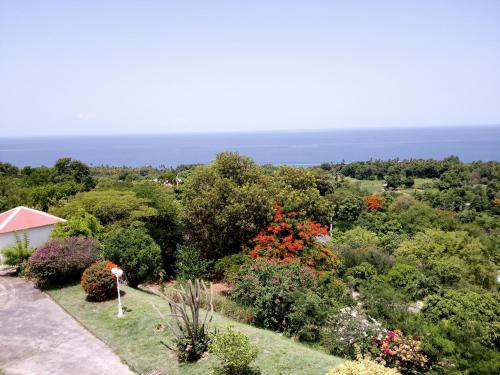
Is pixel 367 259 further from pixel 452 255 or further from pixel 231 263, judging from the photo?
pixel 231 263

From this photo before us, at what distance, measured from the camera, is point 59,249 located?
1530cm

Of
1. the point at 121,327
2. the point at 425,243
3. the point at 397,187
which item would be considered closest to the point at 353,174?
the point at 397,187

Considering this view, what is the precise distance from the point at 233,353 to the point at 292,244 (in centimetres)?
990

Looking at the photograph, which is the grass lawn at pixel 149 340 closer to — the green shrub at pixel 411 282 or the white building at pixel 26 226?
the white building at pixel 26 226

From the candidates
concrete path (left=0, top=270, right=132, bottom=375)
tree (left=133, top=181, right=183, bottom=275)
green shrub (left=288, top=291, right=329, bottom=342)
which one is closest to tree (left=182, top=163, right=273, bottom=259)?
tree (left=133, top=181, right=183, bottom=275)

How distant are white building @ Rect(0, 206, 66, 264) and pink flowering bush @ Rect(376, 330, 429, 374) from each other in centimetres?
1571

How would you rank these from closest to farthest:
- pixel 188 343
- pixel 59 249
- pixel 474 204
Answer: pixel 188 343, pixel 59 249, pixel 474 204

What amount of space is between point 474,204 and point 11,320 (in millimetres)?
52901

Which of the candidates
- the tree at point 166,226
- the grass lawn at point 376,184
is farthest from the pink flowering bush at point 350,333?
the grass lawn at point 376,184

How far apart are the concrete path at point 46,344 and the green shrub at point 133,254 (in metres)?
2.70

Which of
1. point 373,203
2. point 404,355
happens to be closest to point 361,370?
point 404,355

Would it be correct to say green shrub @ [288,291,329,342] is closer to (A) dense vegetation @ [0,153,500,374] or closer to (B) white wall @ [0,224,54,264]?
(A) dense vegetation @ [0,153,500,374]

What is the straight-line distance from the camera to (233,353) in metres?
8.45

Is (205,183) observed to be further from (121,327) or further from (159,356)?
(159,356)
